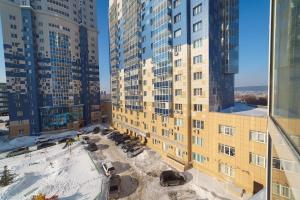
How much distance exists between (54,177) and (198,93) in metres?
22.7

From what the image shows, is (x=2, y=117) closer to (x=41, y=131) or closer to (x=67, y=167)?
(x=41, y=131)

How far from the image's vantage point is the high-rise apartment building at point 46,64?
164ft

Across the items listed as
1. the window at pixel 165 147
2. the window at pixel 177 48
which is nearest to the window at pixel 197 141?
the window at pixel 165 147

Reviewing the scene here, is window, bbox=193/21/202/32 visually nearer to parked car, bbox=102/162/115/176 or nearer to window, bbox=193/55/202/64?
window, bbox=193/55/202/64

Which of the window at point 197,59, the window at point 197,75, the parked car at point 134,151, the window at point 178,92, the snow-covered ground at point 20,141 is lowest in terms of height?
the snow-covered ground at point 20,141

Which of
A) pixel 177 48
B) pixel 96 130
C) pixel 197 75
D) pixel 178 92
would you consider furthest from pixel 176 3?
pixel 96 130

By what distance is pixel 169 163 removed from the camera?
93.9 ft

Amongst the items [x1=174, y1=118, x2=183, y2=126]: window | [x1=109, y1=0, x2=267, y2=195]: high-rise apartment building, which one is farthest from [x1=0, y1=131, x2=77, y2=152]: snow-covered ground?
[x1=174, y1=118, x2=183, y2=126]: window

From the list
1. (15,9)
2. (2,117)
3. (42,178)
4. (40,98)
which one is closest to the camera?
(42,178)

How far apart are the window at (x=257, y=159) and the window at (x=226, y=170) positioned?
9.53 ft

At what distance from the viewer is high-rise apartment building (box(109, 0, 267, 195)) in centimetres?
1959

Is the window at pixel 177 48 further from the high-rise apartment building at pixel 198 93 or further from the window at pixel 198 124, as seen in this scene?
the window at pixel 198 124

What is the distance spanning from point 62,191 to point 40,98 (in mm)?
42896

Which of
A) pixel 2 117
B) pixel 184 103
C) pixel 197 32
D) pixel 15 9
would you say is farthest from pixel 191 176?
pixel 2 117
